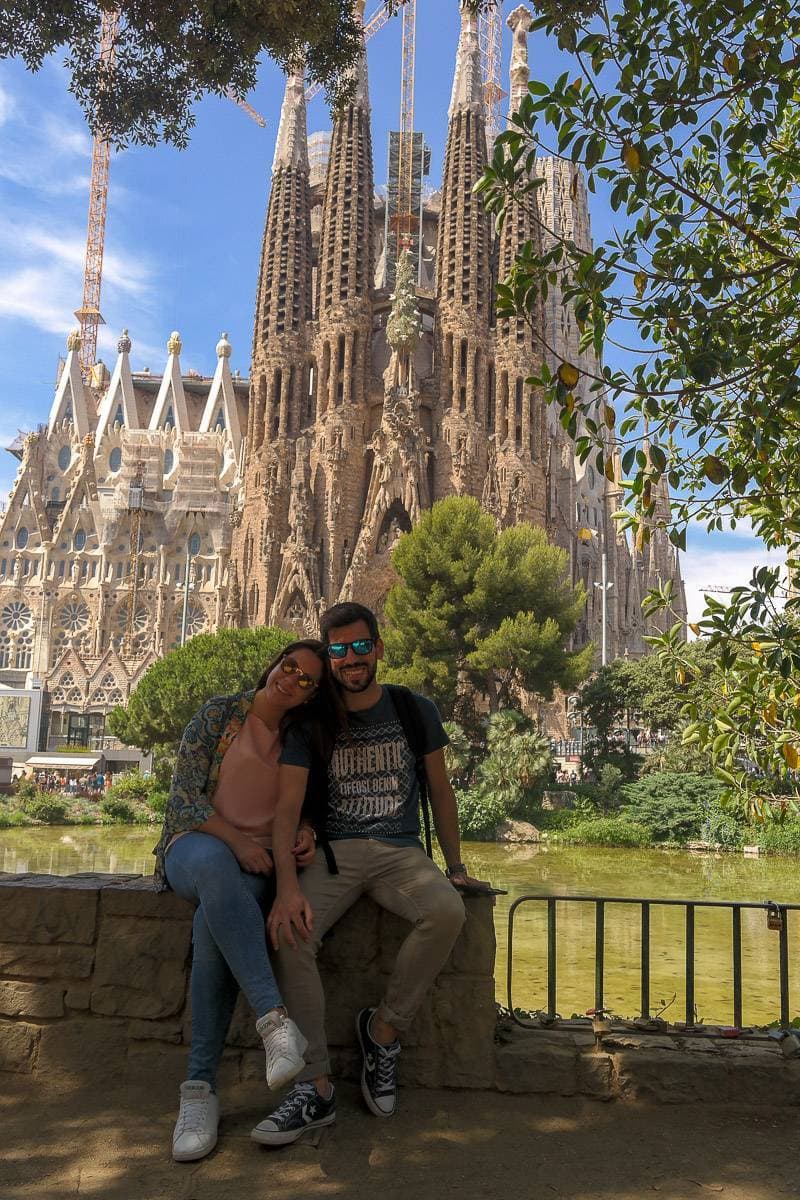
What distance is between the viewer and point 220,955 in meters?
3.17

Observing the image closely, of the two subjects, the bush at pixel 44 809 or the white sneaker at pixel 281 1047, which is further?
the bush at pixel 44 809

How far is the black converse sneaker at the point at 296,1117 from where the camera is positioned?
2.97 m

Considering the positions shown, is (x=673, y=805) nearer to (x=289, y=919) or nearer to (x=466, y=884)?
(x=466, y=884)

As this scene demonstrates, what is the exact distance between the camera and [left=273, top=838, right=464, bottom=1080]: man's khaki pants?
3160mm

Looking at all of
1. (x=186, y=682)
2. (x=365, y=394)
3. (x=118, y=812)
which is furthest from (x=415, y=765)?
(x=365, y=394)

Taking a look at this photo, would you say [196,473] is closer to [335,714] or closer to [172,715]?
[172,715]

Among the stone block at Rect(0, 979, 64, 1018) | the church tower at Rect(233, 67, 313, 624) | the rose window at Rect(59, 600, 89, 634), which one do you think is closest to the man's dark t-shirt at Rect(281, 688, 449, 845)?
the stone block at Rect(0, 979, 64, 1018)

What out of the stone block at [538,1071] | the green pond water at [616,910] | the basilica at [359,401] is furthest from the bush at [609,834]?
the stone block at [538,1071]

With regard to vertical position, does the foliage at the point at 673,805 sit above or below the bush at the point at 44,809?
above

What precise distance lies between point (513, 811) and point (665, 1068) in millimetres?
25358

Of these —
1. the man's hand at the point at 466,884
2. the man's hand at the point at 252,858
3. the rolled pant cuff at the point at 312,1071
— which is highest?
the man's hand at the point at 252,858

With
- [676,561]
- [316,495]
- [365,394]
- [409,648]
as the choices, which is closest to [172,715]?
[409,648]

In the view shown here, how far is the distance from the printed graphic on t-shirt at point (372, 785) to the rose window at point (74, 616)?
5820cm

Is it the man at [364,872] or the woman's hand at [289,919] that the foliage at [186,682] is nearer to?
the man at [364,872]
